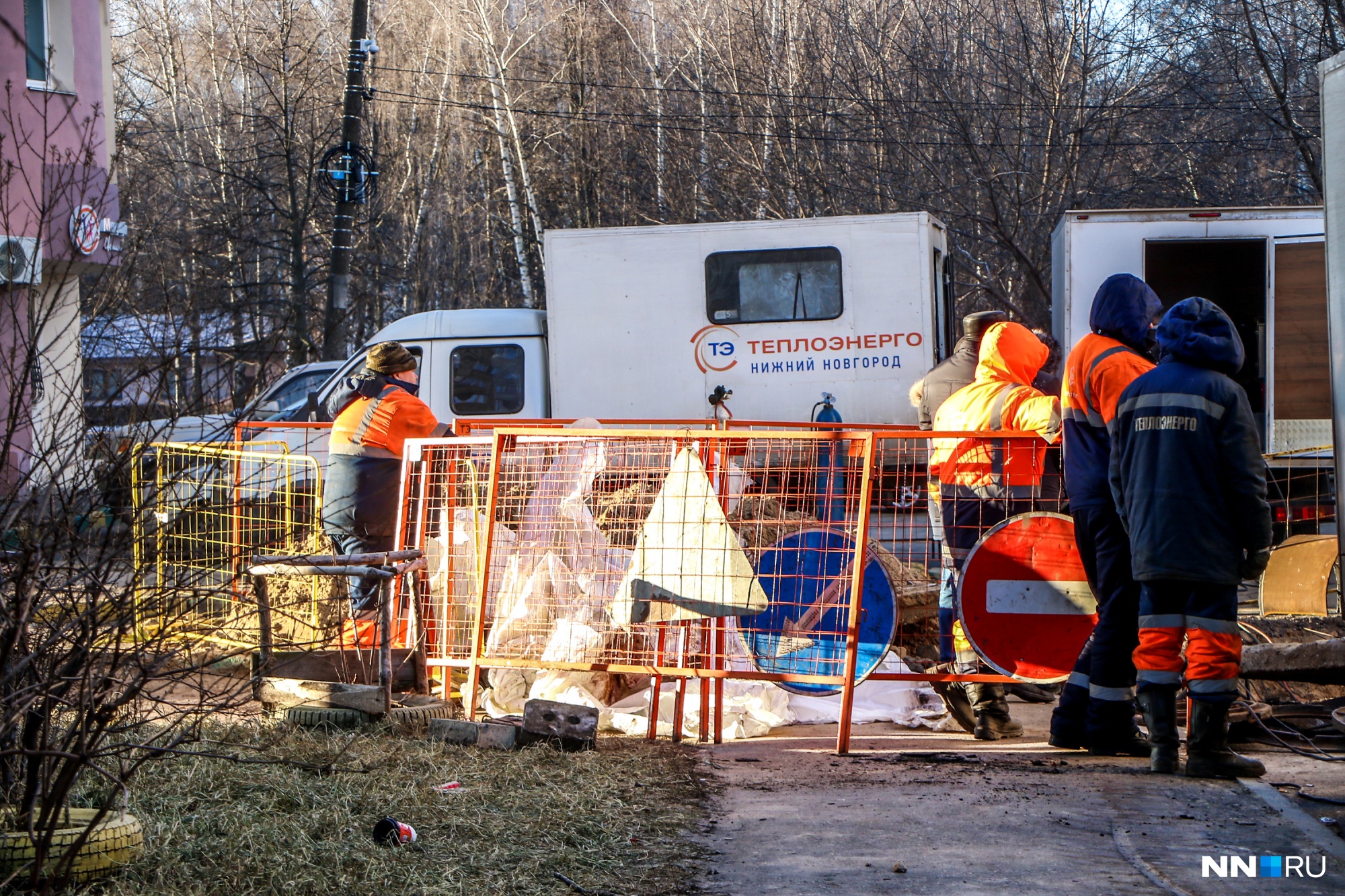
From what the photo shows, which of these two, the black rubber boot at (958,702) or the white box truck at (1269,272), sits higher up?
the white box truck at (1269,272)

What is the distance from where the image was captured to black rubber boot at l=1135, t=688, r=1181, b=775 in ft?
16.8

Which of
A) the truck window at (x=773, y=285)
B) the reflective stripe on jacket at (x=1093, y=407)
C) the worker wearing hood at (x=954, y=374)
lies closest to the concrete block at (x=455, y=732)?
the worker wearing hood at (x=954, y=374)

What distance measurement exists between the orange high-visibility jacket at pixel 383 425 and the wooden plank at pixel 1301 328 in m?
Answer: 8.99

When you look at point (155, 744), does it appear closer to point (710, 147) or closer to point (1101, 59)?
point (1101, 59)

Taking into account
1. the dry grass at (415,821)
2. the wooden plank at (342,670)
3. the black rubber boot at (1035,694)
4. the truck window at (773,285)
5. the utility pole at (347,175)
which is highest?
the utility pole at (347,175)

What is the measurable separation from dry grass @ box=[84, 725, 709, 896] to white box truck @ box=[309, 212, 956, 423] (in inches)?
354

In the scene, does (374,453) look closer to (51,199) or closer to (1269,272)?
(51,199)

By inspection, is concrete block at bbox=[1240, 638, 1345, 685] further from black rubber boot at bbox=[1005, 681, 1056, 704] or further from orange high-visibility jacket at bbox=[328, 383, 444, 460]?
orange high-visibility jacket at bbox=[328, 383, 444, 460]

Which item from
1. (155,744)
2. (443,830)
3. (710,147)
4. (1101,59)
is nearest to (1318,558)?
Result: (443,830)

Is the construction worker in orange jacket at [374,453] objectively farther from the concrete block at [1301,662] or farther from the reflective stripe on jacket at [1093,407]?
the concrete block at [1301,662]

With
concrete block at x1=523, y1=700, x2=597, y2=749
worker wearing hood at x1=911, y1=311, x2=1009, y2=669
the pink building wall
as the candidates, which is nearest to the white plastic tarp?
concrete block at x1=523, y1=700, x2=597, y2=749

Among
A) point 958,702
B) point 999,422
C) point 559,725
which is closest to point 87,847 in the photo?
point 559,725

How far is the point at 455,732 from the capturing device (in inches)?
212

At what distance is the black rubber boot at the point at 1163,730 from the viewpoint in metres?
5.11
